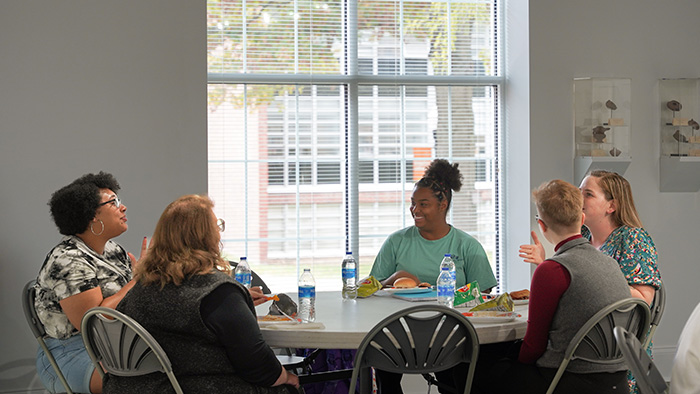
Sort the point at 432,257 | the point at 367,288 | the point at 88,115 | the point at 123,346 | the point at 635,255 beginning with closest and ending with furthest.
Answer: the point at 123,346
the point at 635,255
the point at 367,288
the point at 432,257
the point at 88,115

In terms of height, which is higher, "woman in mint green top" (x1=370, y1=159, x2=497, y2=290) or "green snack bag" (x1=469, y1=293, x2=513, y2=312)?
"woman in mint green top" (x1=370, y1=159, x2=497, y2=290)

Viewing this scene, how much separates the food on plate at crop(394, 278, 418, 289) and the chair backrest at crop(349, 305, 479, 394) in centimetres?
90

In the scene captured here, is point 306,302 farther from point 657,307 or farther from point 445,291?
point 657,307

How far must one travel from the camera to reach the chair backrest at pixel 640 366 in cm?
186

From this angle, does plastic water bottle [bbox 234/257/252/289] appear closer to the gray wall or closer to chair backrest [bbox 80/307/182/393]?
→ chair backrest [bbox 80/307/182/393]

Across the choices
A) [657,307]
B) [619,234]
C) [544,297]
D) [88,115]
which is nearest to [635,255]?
[619,234]

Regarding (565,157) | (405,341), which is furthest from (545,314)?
(565,157)

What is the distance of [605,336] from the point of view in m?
2.48

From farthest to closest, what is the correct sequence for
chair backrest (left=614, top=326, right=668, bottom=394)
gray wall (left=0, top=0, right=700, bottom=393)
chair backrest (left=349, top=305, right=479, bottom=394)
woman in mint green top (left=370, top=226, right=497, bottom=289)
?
gray wall (left=0, top=0, right=700, bottom=393) < woman in mint green top (left=370, top=226, right=497, bottom=289) < chair backrest (left=349, top=305, right=479, bottom=394) < chair backrest (left=614, top=326, right=668, bottom=394)

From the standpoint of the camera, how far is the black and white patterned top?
2725 mm

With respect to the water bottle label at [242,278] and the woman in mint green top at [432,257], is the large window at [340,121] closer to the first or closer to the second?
the woman in mint green top at [432,257]

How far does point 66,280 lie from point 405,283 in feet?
5.05

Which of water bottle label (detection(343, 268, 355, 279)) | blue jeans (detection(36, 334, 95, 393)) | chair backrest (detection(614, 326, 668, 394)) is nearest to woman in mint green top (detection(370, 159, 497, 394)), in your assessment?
water bottle label (detection(343, 268, 355, 279))

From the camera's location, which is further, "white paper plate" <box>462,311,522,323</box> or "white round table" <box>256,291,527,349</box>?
"white paper plate" <box>462,311,522,323</box>
